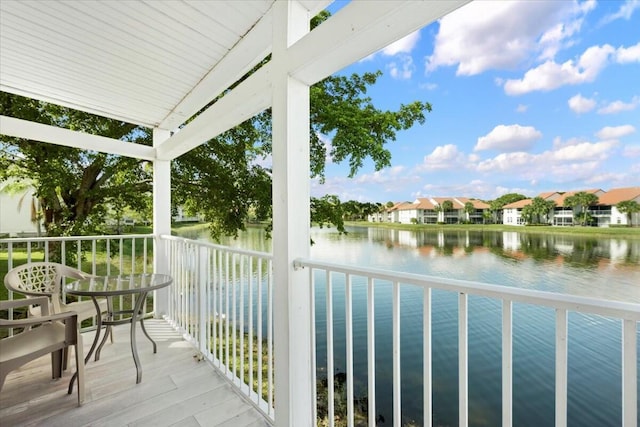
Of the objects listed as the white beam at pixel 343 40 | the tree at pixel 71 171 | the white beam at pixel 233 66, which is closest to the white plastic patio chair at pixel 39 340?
the white beam at pixel 343 40

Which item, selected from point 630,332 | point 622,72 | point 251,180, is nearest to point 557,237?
point 622,72

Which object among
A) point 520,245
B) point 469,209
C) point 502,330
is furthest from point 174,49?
point 520,245

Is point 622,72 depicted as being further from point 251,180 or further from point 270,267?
point 251,180

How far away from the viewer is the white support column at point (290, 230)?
5.76 feet

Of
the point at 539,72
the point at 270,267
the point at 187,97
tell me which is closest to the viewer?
the point at 270,267

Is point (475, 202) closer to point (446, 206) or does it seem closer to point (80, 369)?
point (446, 206)

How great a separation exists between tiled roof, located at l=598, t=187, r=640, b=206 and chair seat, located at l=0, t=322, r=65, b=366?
346 cm

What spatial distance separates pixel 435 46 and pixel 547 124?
7.19 feet

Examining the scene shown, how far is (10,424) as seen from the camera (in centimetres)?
198

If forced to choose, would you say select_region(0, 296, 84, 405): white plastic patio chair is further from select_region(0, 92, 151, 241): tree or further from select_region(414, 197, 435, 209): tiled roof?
select_region(0, 92, 151, 241): tree

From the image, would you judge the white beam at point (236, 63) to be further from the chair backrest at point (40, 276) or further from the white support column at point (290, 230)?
the chair backrest at point (40, 276)

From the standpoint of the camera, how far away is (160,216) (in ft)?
13.4

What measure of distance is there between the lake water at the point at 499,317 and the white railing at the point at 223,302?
21.6 inches

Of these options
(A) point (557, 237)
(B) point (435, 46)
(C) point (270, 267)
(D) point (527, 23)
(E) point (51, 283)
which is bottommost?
(E) point (51, 283)
